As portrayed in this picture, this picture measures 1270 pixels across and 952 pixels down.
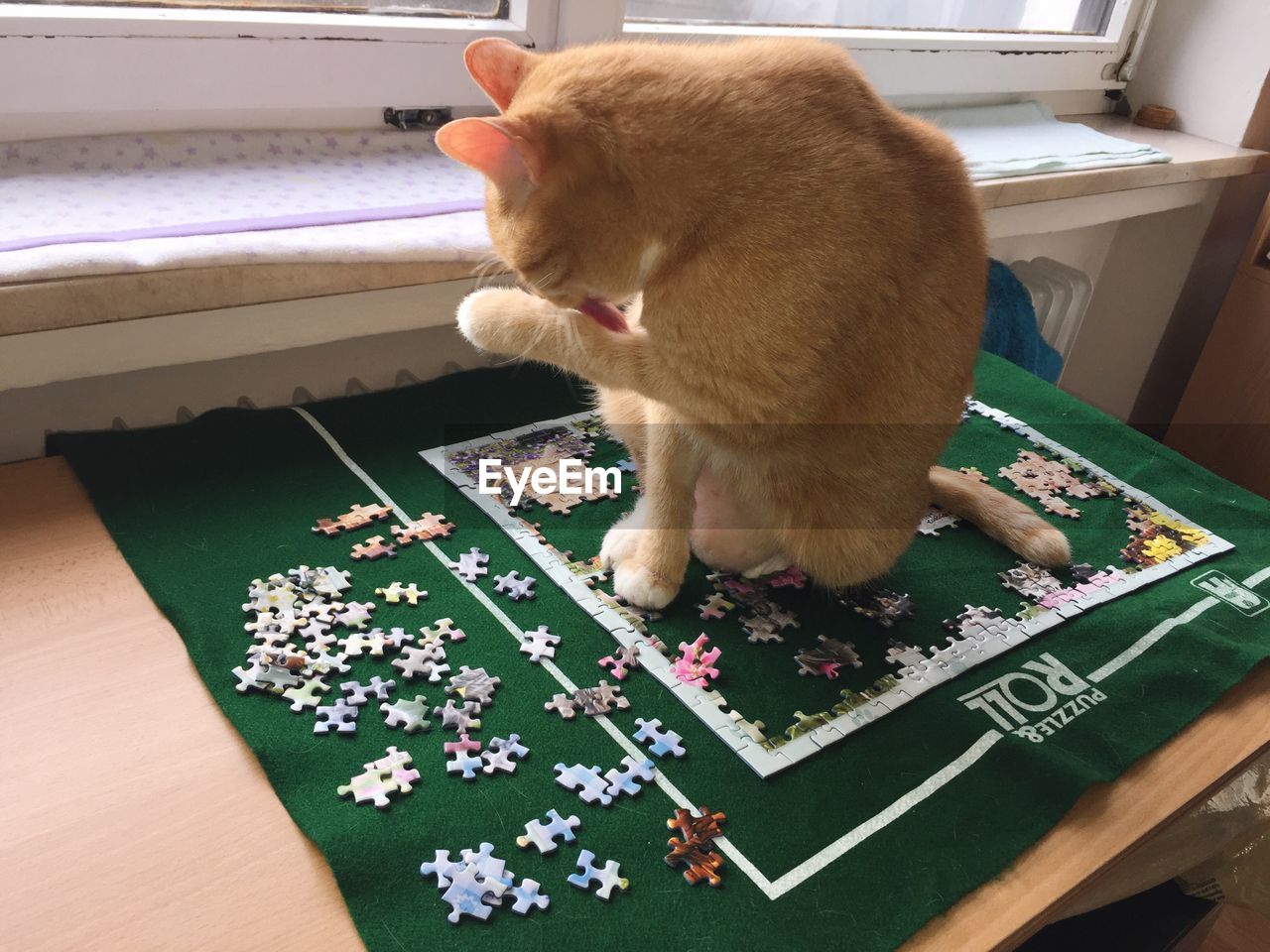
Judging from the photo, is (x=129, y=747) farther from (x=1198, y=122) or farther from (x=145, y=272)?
(x=1198, y=122)

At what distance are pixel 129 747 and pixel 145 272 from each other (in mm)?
576

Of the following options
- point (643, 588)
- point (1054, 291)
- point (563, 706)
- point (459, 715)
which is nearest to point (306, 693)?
point (459, 715)

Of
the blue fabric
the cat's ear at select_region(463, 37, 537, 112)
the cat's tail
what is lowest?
the blue fabric

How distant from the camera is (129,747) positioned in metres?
0.87

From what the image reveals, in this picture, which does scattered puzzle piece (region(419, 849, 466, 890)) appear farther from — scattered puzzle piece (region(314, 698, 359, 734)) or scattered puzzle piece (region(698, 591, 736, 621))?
scattered puzzle piece (region(698, 591, 736, 621))

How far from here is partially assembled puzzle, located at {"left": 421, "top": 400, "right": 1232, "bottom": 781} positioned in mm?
1021

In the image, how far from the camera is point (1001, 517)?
52.9 inches

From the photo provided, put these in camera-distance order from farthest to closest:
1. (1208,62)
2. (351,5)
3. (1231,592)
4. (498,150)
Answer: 1. (1208,62)
2. (351,5)
3. (1231,592)
4. (498,150)

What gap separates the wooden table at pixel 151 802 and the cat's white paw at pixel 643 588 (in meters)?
0.45

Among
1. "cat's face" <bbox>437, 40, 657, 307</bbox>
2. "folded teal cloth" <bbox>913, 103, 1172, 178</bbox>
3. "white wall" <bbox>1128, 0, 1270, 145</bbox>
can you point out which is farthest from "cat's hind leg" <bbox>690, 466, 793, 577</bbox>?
"white wall" <bbox>1128, 0, 1270, 145</bbox>

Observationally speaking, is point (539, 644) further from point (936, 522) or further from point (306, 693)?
point (936, 522)

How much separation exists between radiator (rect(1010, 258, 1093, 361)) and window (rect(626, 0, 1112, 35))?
0.59m

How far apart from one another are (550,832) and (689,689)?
0.25 metres

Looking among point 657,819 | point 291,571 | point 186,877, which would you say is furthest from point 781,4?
point 186,877
